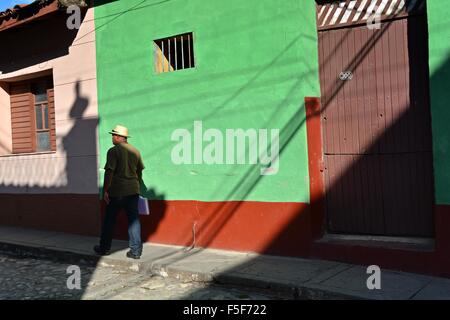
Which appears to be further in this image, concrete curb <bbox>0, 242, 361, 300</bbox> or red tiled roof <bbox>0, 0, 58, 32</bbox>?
red tiled roof <bbox>0, 0, 58, 32</bbox>

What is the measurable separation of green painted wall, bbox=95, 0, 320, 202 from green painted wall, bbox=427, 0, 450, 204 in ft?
4.63

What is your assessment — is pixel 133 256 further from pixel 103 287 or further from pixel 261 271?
pixel 261 271

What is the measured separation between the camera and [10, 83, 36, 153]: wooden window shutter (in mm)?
9342

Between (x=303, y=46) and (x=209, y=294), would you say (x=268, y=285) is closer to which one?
(x=209, y=294)

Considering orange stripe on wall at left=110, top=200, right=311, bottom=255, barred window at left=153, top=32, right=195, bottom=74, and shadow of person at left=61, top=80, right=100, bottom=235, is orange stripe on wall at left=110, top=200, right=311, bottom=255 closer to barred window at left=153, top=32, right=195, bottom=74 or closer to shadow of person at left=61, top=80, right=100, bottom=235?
shadow of person at left=61, top=80, right=100, bottom=235

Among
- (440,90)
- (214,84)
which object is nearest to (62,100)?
(214,84)

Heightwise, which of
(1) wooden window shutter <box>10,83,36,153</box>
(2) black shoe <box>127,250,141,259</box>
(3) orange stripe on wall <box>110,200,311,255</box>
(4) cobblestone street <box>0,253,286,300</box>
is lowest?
(4) cobblestone street <box>0,253,286,300</box>

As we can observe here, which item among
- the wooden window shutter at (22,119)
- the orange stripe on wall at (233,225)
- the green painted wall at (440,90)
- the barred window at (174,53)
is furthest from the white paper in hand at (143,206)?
the wooden window shutter at (22,119)

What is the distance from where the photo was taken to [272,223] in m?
6.04

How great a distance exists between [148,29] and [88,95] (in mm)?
1584

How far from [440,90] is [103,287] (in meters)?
4.06

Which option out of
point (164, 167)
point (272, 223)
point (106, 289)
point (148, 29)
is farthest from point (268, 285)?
point (148, 29)

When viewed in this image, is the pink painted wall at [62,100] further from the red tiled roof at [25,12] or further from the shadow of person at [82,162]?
the red tiled roof at [25,12]

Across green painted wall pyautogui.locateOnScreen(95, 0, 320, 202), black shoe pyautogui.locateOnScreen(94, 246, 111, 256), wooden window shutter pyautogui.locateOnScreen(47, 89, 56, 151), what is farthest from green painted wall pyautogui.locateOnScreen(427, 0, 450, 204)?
wooden window shutter pyautogui.locateOnScreen(47, 89, 56, 151)
